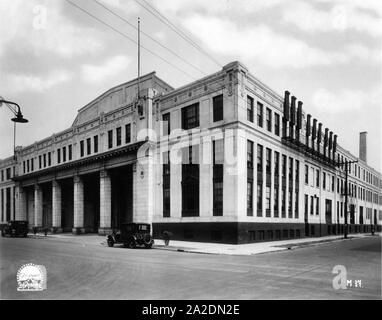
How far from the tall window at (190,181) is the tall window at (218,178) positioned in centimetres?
190

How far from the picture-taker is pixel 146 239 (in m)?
24.1

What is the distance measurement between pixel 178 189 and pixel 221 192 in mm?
4792

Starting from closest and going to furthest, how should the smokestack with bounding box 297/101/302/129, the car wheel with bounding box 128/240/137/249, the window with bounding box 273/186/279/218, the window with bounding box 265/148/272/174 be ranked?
the car wheel with bounding box 128/240/137/249 → the window with bounding box 265/148/272/174 → the window with bounding box 273/186/279/218 → the smokestack with bounding box 297/101/302/129

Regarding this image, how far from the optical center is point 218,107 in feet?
94.7

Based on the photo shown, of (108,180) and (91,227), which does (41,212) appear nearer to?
(91,227)

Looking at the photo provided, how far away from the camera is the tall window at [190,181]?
29.9 meters

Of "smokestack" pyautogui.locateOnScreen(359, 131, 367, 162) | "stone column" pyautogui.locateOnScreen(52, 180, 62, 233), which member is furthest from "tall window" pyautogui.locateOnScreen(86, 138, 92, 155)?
"smokestack" pyautogui.locateOnScreen(359, 131, 367, 162)

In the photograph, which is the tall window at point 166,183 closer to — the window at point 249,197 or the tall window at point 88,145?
the window at point 249,197

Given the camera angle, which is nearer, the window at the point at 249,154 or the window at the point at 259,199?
the window at the point at 249,154

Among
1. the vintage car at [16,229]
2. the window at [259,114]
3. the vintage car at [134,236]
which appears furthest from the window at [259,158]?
the vintage car at [16,229]

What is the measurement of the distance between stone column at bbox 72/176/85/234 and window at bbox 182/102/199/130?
19.2 meters

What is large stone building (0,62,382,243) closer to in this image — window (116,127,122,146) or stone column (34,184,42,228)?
window (116,127,122,146)

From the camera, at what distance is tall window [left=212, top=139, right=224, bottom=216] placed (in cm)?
2808
